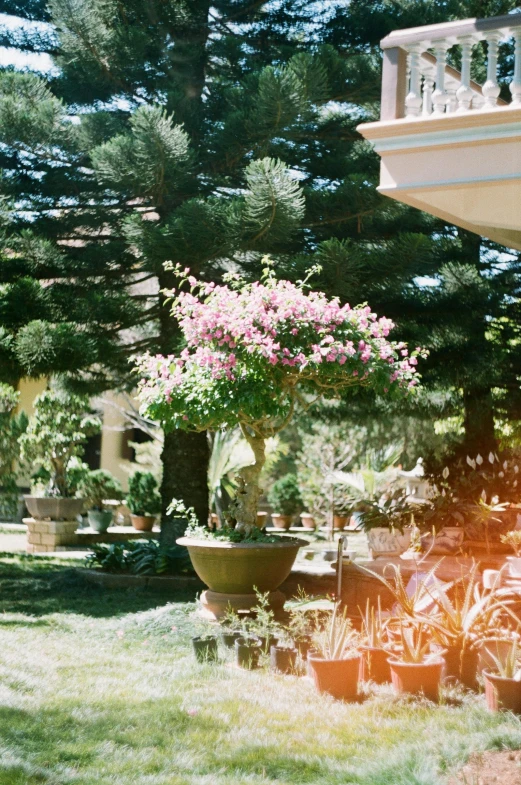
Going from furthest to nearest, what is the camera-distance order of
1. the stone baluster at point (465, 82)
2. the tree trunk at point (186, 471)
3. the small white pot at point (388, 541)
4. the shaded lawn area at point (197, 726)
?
the tree trunk at point (186, 471), the small white pot at point (388, 541), the stone baluster at point (465, 82), the shaded lawn area at point (197, 726)

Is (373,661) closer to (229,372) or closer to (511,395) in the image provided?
(229,372)

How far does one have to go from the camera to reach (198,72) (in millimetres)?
10297

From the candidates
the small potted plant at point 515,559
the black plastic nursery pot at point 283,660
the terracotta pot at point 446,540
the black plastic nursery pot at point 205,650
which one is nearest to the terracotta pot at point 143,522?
the terracotta pot at point 446,540

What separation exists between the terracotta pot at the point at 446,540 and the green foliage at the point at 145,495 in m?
9.15

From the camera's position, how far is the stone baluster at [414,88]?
5.59 meters

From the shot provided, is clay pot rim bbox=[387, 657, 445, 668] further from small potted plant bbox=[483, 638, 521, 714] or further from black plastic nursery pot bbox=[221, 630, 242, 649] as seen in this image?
black plastic nursery pot bbox=[221, 630, 242, 649]

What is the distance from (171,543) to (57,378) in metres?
2.34

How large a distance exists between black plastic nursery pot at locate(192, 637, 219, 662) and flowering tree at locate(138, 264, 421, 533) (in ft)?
5.73

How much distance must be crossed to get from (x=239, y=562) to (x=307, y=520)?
11360 mm

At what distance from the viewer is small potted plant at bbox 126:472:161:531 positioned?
1617cm

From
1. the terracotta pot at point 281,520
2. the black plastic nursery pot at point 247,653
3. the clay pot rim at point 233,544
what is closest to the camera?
the black plastic nursery pot at point 247,653

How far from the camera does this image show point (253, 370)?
21.3 ft

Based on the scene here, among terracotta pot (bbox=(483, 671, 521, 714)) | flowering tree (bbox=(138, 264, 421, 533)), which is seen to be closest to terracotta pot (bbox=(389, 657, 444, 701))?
terracotta pot (bbox=(483, 671, 521, 714))

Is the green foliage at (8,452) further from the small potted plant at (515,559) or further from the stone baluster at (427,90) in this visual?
the stone baluster at (427,90)
